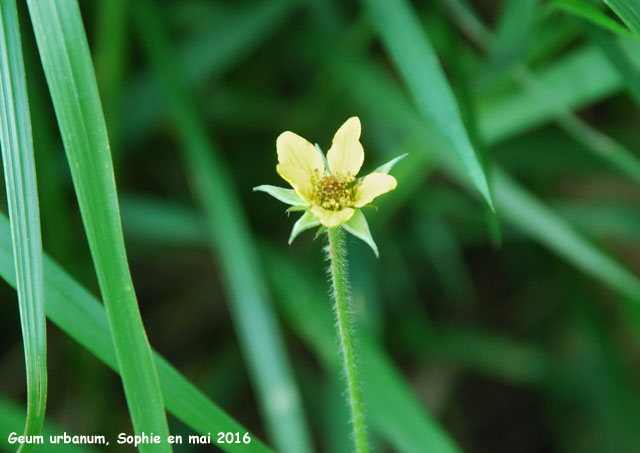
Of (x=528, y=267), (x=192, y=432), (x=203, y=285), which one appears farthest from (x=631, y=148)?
(x=192, y=432)

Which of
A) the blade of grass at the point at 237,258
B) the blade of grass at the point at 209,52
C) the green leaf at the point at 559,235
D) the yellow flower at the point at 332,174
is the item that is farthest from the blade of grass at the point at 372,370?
the yellow flower at the point at 332,174

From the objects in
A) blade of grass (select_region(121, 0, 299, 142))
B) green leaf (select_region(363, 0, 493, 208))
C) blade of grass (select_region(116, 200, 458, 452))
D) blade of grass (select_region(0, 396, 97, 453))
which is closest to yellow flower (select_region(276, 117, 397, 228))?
green leaf (select_region(363, 0, 493, 208))

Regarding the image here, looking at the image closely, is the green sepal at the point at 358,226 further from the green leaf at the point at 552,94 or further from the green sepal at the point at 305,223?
the green leaf at the point at 552,94

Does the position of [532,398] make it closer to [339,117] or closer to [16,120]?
[339,117]

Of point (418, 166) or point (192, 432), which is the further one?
point (192, 432)

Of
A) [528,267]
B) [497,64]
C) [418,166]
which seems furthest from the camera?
[528,267]

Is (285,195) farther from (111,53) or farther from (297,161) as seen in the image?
(111,53)

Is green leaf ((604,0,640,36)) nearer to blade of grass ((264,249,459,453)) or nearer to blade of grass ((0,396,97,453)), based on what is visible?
blade of grass ((264,249,459,453))
